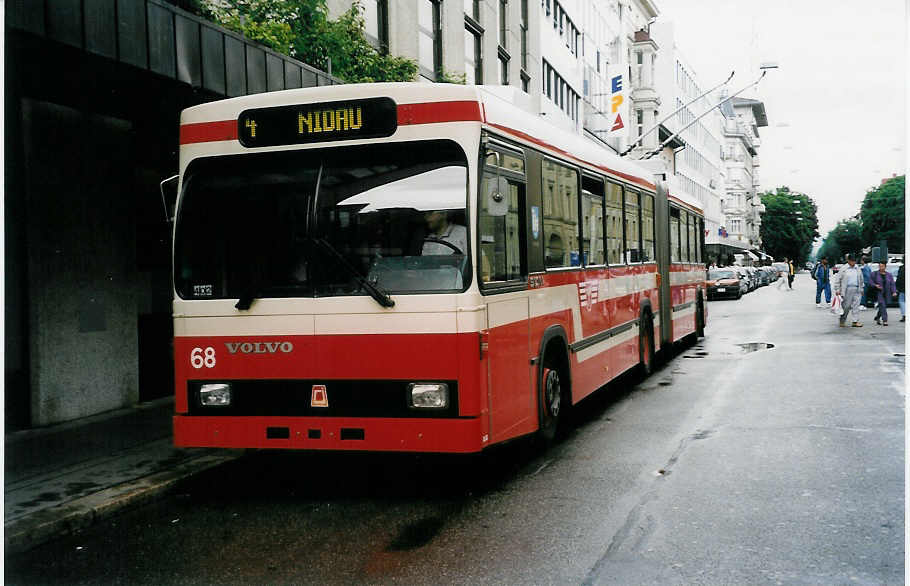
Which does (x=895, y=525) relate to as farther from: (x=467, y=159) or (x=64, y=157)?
(x=64, y=157)

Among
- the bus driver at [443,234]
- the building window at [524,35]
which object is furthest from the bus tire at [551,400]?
the building window at [524,35]

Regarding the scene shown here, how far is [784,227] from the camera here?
14188cm

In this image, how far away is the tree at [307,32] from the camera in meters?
11.6

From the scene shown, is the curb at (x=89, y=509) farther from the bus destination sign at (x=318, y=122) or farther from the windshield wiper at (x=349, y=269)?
the bus destination sign at (x=318, y=122)

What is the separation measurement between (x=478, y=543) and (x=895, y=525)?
260 centimetres

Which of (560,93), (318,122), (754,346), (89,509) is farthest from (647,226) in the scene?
(560,93)

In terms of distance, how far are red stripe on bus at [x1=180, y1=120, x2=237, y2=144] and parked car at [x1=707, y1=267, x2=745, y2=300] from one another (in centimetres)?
3826

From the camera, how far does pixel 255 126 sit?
22.5 ft

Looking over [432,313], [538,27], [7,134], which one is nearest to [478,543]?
[432,313]

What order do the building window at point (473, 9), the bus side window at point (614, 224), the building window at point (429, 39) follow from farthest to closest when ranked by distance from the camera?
the building window at point (473, 9)
the building window at point (429, 39)
the bus side window at point (614, 224)

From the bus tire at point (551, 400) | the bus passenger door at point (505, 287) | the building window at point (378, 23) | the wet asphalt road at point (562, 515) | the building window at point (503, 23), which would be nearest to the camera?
the wet asphalt road at point (562, 515)

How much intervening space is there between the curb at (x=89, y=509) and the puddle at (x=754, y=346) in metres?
12.6

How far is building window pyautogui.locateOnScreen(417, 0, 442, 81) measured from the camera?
2419cm

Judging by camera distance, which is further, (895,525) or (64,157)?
(64,157)
